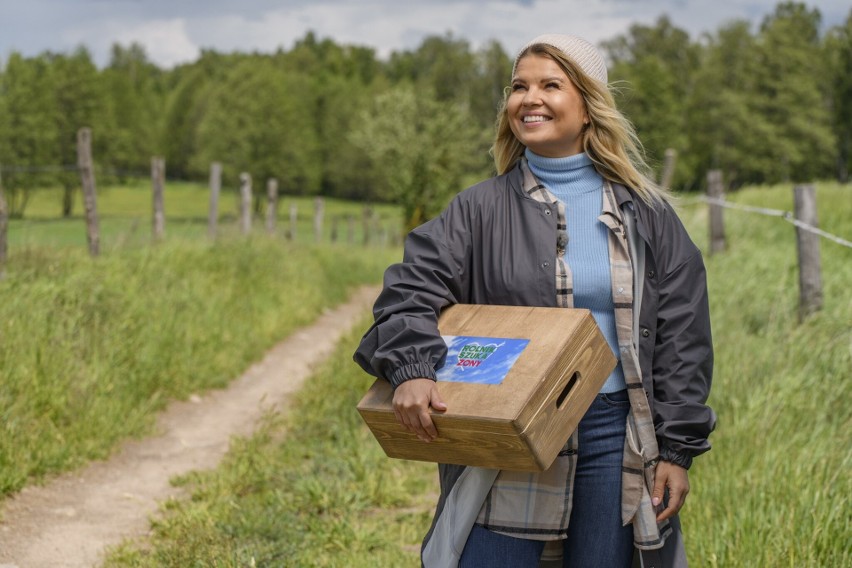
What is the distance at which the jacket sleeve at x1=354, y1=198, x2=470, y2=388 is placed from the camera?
7.36ft

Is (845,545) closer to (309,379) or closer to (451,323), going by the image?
(451,323)

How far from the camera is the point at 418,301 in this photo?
7.66 ft

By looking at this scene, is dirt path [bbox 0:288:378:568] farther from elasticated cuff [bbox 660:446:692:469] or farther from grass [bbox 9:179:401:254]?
elasticated cuff [bbox 660:446:692:469]

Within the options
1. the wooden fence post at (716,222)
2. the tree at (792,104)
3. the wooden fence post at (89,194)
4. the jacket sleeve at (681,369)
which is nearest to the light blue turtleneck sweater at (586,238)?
the jacket sleeve at (681,369)

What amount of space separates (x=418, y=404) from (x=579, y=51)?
1013 mm

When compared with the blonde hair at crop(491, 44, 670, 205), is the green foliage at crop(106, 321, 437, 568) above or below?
below

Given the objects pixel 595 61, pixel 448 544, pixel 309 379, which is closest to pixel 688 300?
pixel 595 61

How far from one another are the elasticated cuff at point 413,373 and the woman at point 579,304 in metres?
0.06

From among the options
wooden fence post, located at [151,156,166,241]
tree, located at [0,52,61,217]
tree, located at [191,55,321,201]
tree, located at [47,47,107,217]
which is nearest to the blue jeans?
wooden fence post, located at [151,156,166,241]

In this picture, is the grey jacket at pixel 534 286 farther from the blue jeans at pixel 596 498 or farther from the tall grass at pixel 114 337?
the tall grass at pixel 114 337

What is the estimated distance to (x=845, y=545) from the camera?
11.1 ft

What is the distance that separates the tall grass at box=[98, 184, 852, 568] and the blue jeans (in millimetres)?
1169

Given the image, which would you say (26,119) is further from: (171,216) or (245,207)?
(245,207)

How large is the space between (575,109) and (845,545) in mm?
1927
